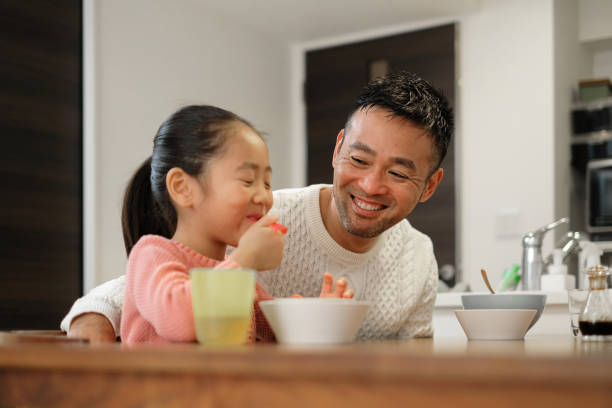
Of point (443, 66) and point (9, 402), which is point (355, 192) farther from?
point (443, 66)

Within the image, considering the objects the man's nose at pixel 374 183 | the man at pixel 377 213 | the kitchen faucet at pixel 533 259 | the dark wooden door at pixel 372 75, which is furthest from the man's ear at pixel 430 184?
the dark wooden door at pixel 372 75

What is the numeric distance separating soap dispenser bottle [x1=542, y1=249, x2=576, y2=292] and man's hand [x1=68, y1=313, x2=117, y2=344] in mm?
1812

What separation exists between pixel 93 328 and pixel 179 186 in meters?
0.39

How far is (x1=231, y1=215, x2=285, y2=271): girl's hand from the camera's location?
2.99 ft

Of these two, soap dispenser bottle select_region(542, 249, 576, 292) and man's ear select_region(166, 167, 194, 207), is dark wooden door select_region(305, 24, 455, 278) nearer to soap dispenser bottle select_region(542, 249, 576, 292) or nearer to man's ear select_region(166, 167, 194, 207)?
soap dispenser bottle select_region(542, 249, 576, 292)

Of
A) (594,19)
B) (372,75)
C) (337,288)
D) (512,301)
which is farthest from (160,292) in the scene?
(594,19)

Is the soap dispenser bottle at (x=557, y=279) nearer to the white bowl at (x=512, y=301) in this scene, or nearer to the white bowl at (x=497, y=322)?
the white bowl at (x=512, y=301)

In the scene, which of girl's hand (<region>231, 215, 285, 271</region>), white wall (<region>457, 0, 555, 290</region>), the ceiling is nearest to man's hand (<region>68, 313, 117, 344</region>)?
girl's hand (<region>231, 215, 285, 271</region>)

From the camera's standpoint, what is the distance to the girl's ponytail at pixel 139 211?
4.25 feet

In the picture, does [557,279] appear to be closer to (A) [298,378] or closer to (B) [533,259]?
(B) [533,259]

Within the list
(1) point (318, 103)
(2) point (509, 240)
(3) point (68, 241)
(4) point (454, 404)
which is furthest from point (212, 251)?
(1) point (318, 103)

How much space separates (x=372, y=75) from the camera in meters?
4.47

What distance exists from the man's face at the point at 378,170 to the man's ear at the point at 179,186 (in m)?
0.54

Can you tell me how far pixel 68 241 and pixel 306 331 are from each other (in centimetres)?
266
